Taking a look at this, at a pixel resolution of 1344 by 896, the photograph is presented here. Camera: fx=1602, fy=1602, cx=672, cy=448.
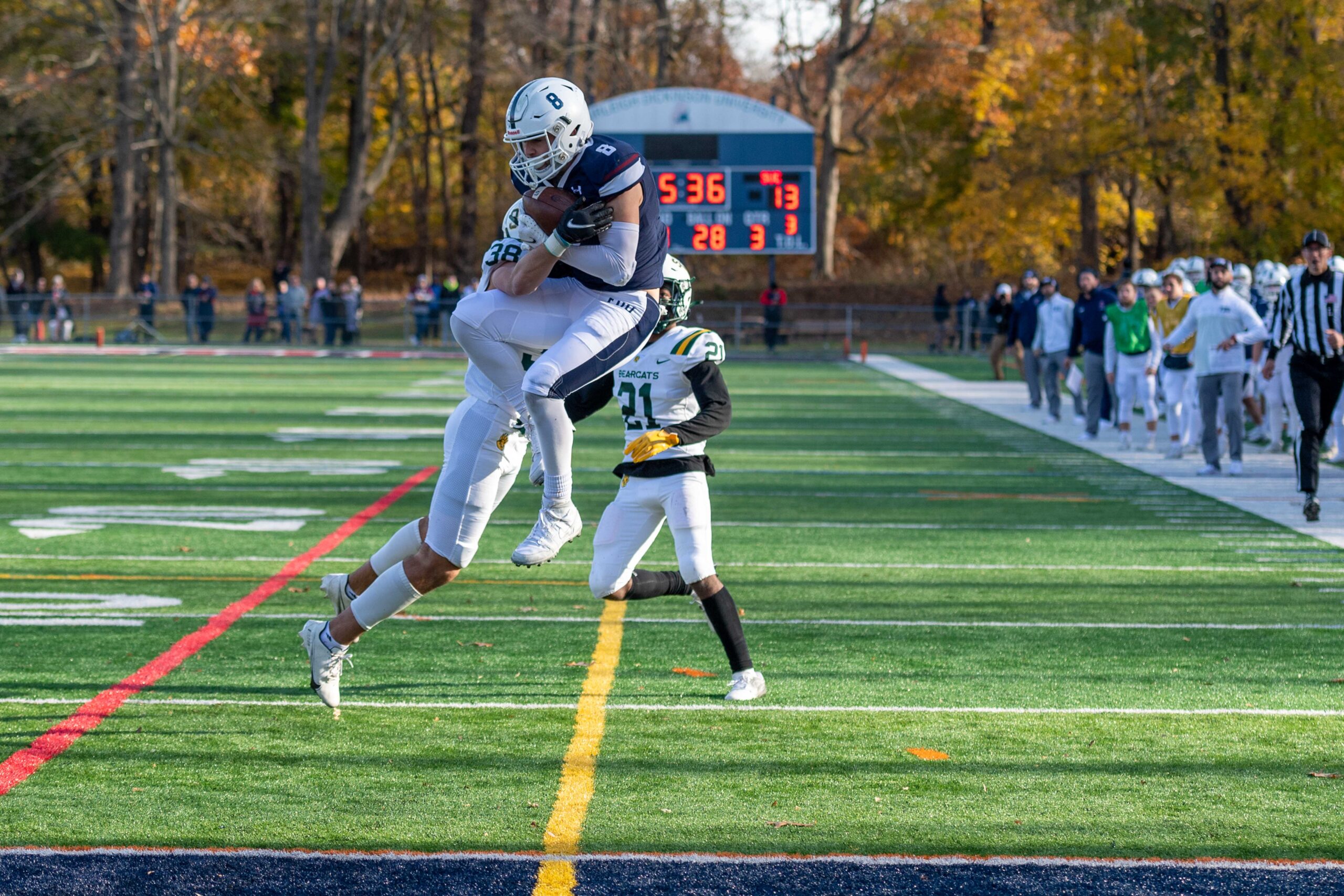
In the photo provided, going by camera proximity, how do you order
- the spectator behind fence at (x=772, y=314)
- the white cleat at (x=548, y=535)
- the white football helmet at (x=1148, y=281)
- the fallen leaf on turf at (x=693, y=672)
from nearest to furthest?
the white cleat at (x=548, y=535) → the fallen leaf on turf at (x=693, y=672) → the white football helmet at (x=1148, y=281) → the spectator behind fence at (x=772, y=314)

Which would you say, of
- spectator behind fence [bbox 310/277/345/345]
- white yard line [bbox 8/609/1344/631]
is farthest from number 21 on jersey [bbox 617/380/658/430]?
spectator behind fence [bbox 310/277/345/345]

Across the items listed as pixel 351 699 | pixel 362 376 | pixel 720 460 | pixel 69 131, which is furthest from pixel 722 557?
pixel 69 131

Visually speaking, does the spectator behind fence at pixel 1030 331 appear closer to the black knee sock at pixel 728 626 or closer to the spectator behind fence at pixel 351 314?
the black knee sock at pixel 728 626

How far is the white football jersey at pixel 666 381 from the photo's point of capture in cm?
590

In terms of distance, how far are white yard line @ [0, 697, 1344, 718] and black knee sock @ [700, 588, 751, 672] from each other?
0.54 ft

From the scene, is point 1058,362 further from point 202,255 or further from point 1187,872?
point 202,255

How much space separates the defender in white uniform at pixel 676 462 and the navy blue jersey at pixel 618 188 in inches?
14.0

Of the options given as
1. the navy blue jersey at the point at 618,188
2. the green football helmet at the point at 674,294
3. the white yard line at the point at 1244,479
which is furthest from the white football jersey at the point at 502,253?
the white yard line at the point at 1244,479

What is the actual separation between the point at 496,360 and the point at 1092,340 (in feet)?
40.4

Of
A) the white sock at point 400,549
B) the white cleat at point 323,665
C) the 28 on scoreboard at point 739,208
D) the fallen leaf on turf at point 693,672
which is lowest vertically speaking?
the fallen leaf on turf at point 693,672

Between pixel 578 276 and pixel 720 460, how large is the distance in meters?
9.81

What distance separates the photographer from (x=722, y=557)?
9.58 m

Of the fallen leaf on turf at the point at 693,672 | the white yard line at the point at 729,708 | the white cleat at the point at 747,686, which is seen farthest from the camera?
the fallen leaf on turf at the point at 693,672

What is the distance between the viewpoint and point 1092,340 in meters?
16.5
